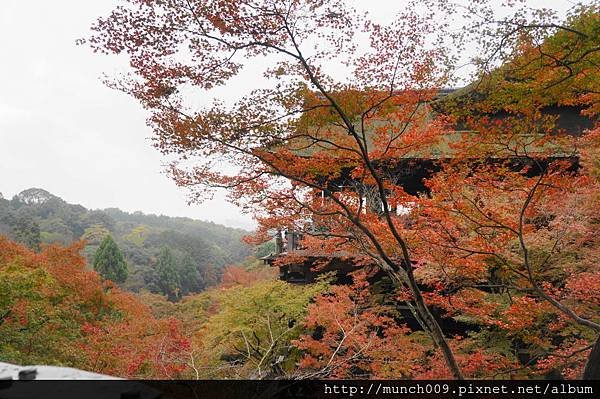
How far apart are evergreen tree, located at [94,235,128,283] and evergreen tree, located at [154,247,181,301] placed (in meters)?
6.65

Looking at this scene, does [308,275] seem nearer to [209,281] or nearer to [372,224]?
[372,224]

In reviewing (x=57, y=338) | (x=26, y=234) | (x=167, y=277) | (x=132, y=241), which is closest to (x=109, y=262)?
(x=167, y=277)

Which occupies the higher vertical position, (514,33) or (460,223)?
(514,33)

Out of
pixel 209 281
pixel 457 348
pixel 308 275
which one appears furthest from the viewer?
pixel 209 281

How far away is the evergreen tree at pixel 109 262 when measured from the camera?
3362 centimetres

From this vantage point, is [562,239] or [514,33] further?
[562,239]

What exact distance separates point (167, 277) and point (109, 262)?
334 inches

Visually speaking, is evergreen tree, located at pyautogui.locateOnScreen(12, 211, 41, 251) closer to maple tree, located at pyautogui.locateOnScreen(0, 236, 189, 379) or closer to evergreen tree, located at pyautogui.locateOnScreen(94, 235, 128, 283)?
evergreen tree, located at pyautogui.locateOnScreen(94, 235, 128, 283)

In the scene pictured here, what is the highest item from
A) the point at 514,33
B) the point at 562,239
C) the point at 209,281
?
the point at 514,33

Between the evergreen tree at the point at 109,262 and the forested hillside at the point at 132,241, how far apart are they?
285cm

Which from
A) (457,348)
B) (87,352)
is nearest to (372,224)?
(457,348)

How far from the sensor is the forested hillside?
132 ft

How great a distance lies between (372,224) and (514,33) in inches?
149

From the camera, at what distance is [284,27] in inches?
163
